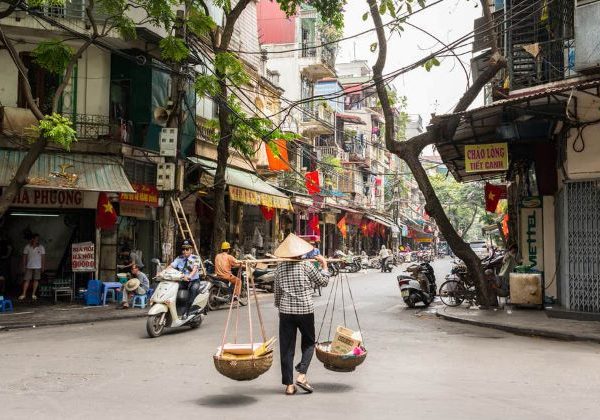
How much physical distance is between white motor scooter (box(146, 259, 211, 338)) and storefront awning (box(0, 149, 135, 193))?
5719 millimetres

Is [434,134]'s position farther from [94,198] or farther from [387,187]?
[387,187]

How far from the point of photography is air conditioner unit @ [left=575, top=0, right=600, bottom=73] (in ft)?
38.3

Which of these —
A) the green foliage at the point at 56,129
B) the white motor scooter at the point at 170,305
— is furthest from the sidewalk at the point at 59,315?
the green foliage at the point at 56,129

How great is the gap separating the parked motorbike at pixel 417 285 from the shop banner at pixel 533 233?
8.45 feet

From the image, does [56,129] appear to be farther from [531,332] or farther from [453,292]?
[453,292]

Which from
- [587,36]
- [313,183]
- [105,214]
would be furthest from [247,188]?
[587,36]

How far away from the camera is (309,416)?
5500mm

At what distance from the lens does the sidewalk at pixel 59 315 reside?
12.6 m

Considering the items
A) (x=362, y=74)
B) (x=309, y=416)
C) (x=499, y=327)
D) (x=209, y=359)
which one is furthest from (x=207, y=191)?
(x=362, y=74)

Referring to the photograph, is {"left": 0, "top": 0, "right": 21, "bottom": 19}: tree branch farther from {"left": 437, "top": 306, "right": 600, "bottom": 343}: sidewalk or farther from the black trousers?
{"left": 437, "top": 306, "right": 600, "bottom": 343}: sidewalk

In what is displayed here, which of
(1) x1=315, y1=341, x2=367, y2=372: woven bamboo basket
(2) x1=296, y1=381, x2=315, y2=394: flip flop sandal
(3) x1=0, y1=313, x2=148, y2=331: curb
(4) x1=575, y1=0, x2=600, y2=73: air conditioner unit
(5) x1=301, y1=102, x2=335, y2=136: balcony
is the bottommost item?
(3) x1=0, y1=313, x2=148, y2=331: curb

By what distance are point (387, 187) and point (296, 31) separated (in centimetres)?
3131

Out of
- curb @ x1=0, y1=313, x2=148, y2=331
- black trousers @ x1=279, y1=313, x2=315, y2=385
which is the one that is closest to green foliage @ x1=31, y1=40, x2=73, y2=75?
curb @ x1=0, y1=313, x2=148, y2=331

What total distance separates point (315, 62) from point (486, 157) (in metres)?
25.5
